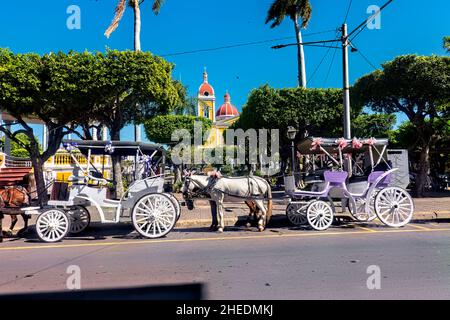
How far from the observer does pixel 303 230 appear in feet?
26.6

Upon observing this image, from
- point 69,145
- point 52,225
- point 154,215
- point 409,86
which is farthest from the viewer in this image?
point 409,86

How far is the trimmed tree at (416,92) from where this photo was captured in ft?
45.9

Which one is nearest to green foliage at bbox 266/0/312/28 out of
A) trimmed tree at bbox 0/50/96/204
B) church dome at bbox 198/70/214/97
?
trimmed tree at bbox 0/50/96/204

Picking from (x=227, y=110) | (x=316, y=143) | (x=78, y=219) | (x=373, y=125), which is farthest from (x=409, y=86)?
(x=227, y=110)

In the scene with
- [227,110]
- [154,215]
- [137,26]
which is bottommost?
[154,215]

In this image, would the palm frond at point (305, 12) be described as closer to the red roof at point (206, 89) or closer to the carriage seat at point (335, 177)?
the carriage seat at point (335, 177)

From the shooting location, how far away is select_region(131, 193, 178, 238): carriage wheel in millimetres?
7270

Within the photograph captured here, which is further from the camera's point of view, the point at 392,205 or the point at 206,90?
the point at 206,90

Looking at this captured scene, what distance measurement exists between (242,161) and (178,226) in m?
20.5

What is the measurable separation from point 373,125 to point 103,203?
28.0m

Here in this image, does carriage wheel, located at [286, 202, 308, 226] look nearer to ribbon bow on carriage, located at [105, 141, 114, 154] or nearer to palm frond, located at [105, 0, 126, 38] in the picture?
ribbon bow on carriage, located at [105, 141, 114, 154]

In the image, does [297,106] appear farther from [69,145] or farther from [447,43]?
[69,145]

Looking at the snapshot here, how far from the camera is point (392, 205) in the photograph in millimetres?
8070
